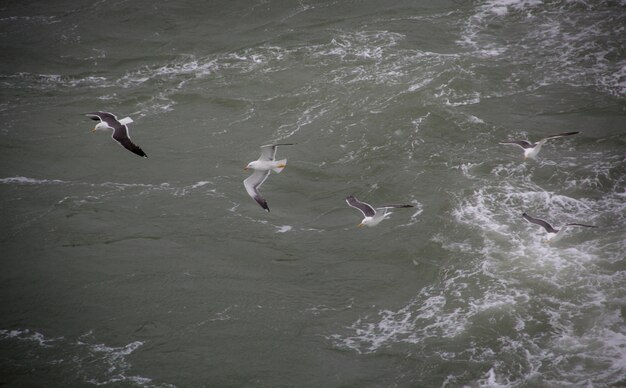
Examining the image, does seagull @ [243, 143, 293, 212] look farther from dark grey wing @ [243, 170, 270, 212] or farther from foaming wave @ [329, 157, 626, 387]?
foaming wave @ [329, 157, 626, 387]

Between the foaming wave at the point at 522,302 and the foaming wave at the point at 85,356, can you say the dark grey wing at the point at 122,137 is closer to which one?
the foaming wave at the point at 85,356

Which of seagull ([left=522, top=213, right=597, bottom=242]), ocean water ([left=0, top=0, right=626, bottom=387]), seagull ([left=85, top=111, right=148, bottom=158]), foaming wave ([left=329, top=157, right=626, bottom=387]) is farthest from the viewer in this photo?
seagull ([left=522, top=213, right=597, bottom=242])

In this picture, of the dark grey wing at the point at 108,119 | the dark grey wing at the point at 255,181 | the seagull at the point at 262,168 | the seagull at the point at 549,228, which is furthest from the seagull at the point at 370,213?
the dark grey wing at the point at 108,119

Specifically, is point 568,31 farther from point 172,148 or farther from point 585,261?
point 172,148

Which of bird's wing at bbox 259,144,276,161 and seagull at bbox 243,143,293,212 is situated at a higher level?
bird's wing at bbox 259,144,276,161

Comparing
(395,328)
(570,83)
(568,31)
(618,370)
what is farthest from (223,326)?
(568,31)

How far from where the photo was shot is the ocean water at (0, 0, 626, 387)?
38.7 ft

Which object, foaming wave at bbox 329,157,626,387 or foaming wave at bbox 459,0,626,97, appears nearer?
foaming wave at bbox 329,157,626,387

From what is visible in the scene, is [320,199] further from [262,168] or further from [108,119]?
[108,119]

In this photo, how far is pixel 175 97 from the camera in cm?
2052

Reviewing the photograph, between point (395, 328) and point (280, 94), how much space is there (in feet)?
31.9

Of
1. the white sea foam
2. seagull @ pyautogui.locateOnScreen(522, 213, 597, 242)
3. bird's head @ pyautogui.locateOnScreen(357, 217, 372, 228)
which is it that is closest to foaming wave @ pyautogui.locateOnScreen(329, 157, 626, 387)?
seagull @ pyautogui.locateOnScreen(522, 213, 597, 242)

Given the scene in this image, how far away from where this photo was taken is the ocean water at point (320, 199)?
38.7 feet

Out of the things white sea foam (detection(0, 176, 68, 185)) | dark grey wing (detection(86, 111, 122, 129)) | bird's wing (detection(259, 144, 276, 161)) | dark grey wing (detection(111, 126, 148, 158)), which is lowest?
white sea foam (detection(0, 176, 68, 185))
